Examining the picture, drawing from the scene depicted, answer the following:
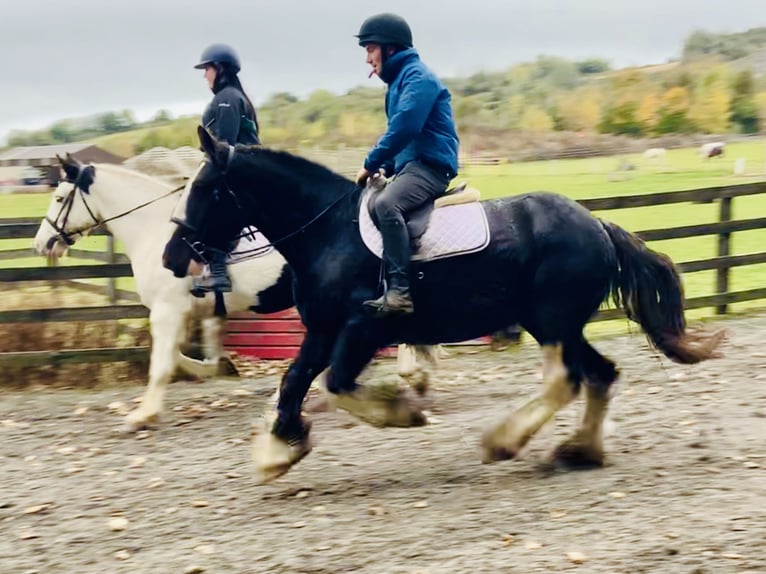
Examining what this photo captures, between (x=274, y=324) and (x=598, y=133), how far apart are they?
29152 millimetres

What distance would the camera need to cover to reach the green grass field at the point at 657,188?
1335 centimetres

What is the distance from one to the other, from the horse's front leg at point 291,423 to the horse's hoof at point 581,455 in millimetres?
1491

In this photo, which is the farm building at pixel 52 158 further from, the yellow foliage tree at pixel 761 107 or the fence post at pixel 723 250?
the yellow foliage tree at pixel 761 107

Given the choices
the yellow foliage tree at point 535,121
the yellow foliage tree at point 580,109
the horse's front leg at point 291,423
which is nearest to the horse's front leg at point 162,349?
the horse's front leg at point 291,423

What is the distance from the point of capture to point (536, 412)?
5273 mm

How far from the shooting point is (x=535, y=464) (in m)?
5.51

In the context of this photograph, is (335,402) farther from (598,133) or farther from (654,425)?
(598,133)

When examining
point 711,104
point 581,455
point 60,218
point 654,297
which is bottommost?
point 581,455

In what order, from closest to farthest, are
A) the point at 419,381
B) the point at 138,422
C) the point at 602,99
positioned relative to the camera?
the point at 138,422, the point at 419,381, the point at 602,99

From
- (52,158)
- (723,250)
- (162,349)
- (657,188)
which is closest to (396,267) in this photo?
(162,349)

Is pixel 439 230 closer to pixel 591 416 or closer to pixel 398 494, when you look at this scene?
pixel 591 416

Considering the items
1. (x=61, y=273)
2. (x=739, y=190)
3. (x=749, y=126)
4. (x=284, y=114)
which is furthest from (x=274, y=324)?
(x=749, y=126)

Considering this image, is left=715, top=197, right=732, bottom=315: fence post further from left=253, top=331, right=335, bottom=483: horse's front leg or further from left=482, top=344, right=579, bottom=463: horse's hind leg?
left=253, top=331, right=335, bottom=483: horse's front leg

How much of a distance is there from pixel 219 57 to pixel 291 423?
3248 millimetres
